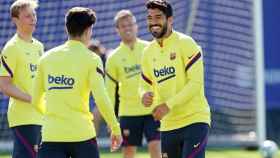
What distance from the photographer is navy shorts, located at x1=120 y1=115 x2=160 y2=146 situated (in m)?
11.4

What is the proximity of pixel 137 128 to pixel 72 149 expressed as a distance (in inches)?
162

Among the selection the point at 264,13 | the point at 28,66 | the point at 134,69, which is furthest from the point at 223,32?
the point at 28,66

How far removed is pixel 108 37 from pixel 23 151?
22.4 feet

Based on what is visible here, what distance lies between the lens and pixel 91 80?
753cm

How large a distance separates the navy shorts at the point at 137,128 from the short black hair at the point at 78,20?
12.9 feet

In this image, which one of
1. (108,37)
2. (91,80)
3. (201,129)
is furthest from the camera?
(108,37)

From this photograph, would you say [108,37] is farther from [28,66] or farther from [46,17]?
[28,66]

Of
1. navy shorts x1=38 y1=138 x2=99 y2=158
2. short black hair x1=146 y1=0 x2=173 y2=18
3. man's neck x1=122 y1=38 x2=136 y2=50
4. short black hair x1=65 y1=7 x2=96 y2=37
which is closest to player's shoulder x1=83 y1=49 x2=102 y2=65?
short black hair x1=65 y1=7 x2=96 y2=37

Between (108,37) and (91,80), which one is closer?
(91,80)

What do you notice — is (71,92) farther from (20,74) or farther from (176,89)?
(20,74)

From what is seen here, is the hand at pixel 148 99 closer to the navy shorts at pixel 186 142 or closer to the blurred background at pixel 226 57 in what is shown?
the navy shorts at pixel 186 142

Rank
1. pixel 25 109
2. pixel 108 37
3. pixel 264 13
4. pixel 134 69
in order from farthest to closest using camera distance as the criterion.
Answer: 1. pixel 264 13
2. pixel 108 37
3. pixel 134 69
4. pixel 25 109

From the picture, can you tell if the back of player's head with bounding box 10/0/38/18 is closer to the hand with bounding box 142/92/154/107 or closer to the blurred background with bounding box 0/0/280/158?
the hand with bounding box 142/92/154/107

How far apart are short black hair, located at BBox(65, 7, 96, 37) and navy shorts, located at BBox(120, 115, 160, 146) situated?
393cm
